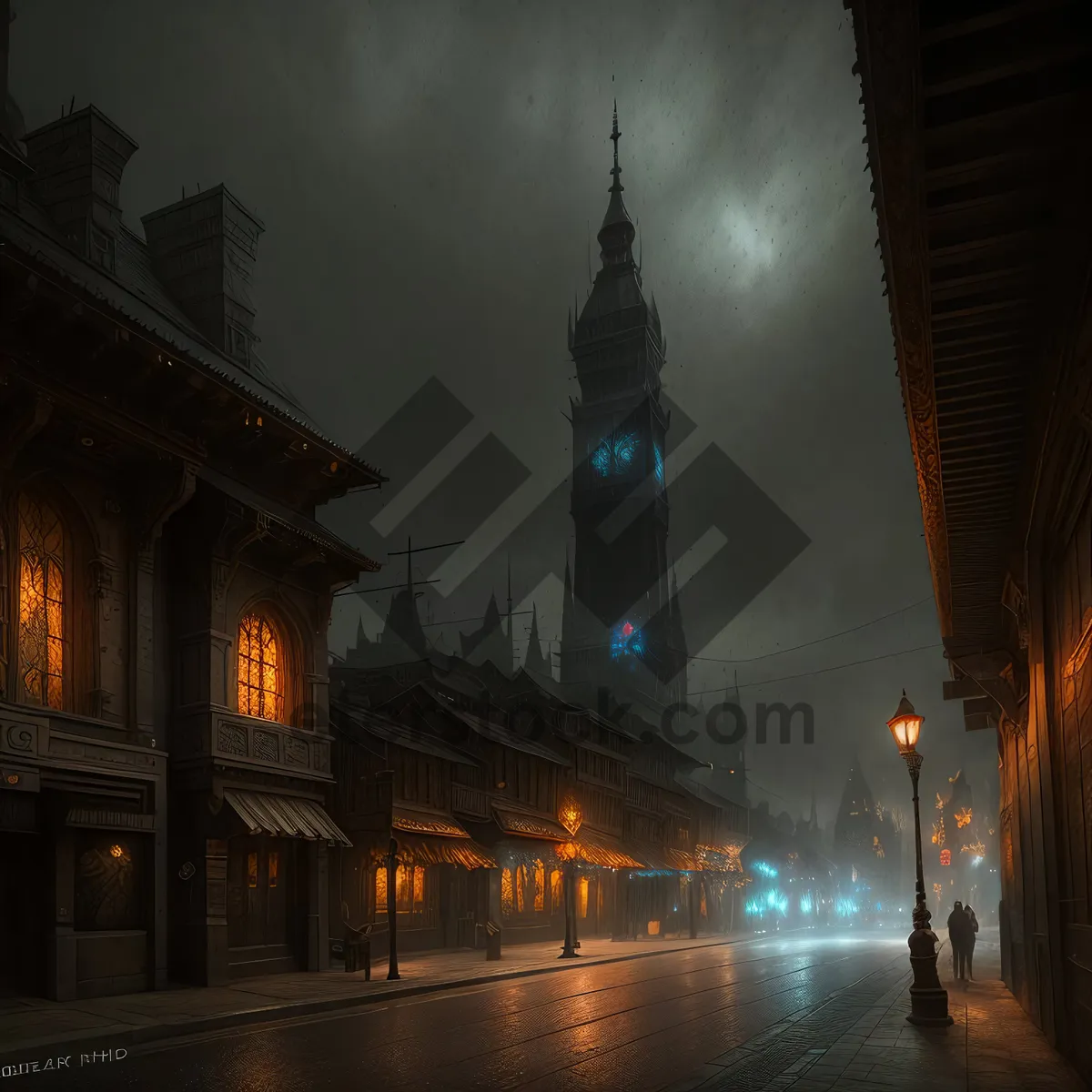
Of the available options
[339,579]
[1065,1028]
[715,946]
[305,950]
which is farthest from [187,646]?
[715,946]

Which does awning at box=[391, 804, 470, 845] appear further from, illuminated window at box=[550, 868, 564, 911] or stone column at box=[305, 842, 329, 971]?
illuminated window at box=[550, 868, 564, 911]

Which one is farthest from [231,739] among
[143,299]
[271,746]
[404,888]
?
[404,888]

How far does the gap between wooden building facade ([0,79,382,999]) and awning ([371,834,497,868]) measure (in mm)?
4850

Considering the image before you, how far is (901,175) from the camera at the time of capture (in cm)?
631

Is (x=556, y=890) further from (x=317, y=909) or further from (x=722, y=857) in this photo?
(x=722, y=857)

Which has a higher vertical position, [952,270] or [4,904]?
[952,270]

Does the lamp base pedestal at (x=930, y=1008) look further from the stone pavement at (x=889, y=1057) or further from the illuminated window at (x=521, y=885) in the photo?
the illuminated window at (x=521, y=885)

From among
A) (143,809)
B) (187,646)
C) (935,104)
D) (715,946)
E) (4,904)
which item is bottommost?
(715,946)

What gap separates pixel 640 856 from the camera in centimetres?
5412

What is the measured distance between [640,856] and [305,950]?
30.9 m

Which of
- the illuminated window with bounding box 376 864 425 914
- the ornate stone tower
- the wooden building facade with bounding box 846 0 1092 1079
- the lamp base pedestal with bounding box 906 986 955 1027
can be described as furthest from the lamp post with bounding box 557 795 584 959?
the ornate stone tower

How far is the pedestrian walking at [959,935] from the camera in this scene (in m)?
26.6

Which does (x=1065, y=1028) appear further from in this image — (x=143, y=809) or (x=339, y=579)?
(x=339, y=579)

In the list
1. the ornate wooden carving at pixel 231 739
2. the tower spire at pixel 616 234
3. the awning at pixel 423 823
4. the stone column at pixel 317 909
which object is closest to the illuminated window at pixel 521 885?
the awning at pixel 423 823
